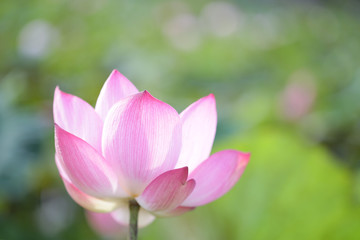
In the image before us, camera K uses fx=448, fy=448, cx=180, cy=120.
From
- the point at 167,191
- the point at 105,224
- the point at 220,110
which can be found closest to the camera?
the point at 167,191

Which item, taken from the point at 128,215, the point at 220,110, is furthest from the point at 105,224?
the point at 220,110

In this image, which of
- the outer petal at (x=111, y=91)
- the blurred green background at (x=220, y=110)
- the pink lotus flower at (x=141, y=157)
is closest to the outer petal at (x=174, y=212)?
the pink lotus flower at (x=141, y=157)

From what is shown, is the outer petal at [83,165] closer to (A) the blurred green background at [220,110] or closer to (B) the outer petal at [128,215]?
(B) the outer petal at [128,215]

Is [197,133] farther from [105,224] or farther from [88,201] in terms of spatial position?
[105,224]

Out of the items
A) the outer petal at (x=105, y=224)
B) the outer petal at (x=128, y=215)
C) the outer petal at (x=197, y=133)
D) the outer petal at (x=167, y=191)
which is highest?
the outer petal at (x=197, y=133)

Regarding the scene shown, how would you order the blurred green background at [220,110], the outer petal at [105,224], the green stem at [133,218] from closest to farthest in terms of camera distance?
the green stem at [133,218], the blurred green background at [220,110], the outer petal at [105,224]

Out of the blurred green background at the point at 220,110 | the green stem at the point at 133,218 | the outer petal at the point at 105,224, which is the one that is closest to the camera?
the green stem at the point at 133,218

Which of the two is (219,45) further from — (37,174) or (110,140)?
(110,140)
